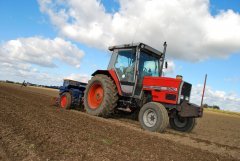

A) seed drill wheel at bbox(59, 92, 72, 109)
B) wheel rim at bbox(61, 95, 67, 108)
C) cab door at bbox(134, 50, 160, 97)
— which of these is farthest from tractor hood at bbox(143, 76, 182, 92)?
wheel rim at bbox(61, 95, 67, 108)

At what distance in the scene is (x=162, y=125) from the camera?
864 centimetres

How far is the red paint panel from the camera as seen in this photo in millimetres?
9328

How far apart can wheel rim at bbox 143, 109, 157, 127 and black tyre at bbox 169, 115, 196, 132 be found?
6.14 ft

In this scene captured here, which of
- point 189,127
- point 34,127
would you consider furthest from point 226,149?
point 34,127

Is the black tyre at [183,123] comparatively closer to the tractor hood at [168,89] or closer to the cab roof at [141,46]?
the tractor hood at [168,89]

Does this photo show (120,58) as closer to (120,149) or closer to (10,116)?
(10,116)

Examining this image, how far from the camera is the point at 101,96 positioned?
11.4 meters

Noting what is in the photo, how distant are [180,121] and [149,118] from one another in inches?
77.0

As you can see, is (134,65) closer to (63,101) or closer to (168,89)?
(168,89)

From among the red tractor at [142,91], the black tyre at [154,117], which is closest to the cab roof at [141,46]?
the red tractor at [142,91]

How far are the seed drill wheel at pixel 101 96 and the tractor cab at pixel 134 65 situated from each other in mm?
415

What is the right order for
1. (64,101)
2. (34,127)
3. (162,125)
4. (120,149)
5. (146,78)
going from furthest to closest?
(64,101) < (146,78) < (162,125) < (34,127) < (120,149)

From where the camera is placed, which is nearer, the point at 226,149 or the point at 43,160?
the point at 43,160

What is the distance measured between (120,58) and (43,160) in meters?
7.07
